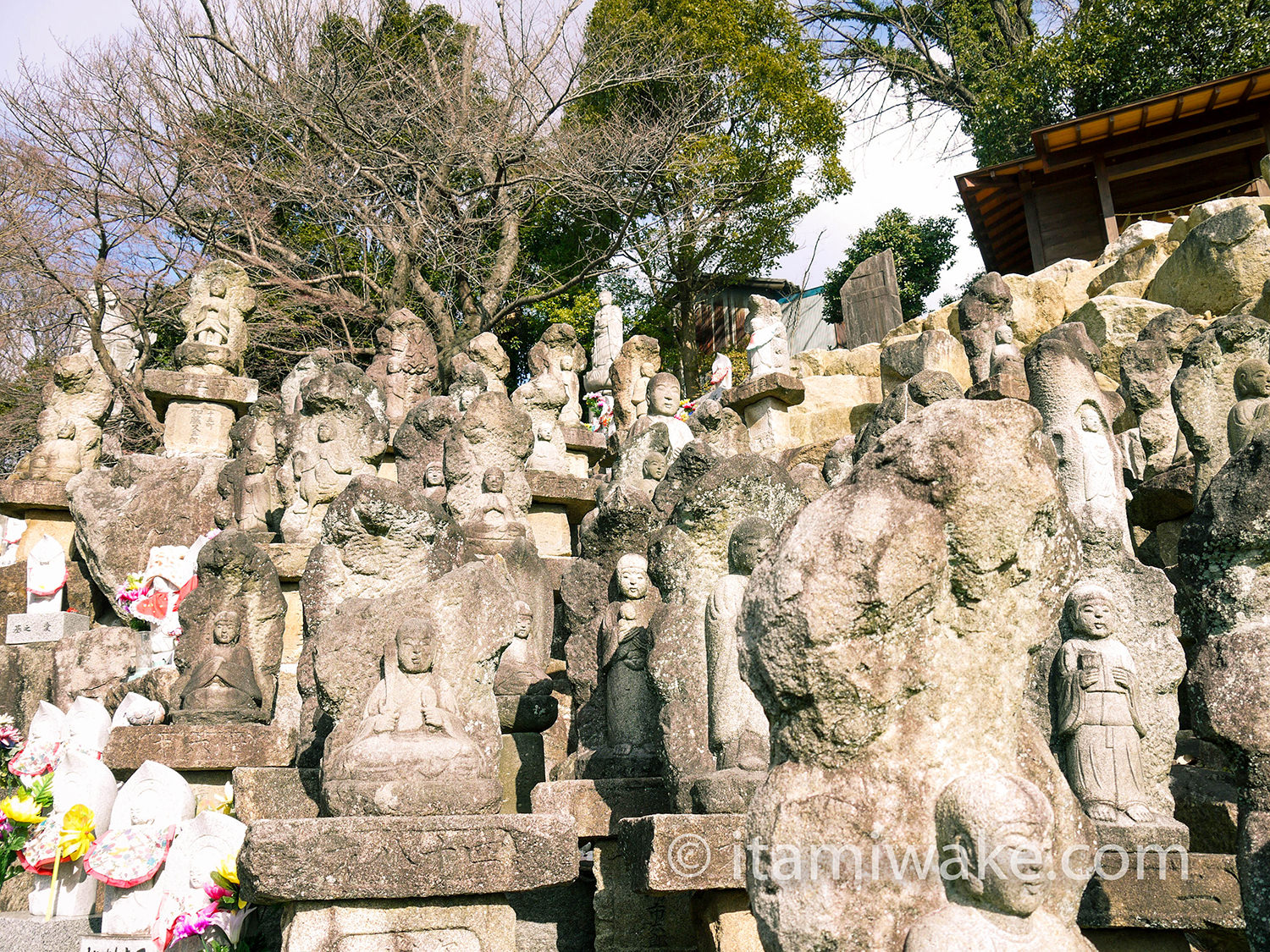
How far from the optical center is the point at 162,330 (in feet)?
57.9

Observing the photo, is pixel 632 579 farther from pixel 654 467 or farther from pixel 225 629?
pixel 654 467

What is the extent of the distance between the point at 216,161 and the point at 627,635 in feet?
41.8

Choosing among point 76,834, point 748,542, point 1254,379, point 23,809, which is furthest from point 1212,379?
point 23,809

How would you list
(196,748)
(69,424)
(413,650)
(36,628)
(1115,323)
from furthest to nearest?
(1115,323) → (69,424) → (36,628) → (196,748) → (413,650)

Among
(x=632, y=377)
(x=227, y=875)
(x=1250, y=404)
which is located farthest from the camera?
(x=632, y=377)

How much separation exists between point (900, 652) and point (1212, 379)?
6693 mm

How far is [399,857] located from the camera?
3.66 metres

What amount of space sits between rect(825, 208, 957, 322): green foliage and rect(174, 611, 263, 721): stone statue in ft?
64.1

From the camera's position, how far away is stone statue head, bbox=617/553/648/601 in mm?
5525

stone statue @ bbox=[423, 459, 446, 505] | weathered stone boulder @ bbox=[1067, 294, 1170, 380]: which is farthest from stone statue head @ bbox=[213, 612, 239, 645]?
weathered stone boulder @ bbox=[1067, 294, 1170, 380]

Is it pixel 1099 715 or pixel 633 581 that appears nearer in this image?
pixel 1099 715

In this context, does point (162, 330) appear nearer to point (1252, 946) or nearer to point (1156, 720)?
point (1156, 720)

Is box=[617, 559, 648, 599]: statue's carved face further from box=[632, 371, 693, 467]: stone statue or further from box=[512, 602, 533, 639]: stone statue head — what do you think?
box=[632, 371, 693, 467]: stone statue

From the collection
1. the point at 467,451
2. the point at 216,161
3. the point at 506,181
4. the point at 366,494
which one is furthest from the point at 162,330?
the point at 366,494
